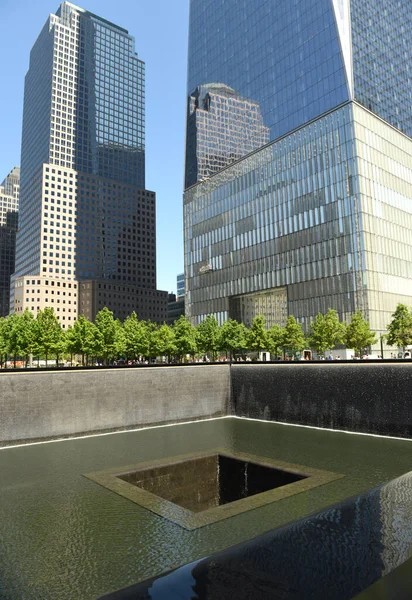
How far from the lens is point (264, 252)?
91938 millimetres

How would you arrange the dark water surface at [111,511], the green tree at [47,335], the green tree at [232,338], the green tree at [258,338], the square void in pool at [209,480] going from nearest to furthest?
1. the dark water surface at [111,511]
2. the square void in pool at [209,480]
3. the green tree at [47,335]
4. the green tree at [258,338]
5. the green tree at [232,338]

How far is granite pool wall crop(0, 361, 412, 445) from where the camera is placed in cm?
2434

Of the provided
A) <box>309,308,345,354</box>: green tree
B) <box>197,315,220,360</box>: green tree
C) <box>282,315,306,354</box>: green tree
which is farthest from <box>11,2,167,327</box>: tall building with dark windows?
<box>309,308,345,354</box>: green tree

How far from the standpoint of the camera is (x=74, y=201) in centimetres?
17838

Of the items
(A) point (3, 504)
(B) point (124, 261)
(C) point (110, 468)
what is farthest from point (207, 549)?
(B) point (124, 261)

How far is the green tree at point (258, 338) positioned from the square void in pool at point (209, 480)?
5186 cm

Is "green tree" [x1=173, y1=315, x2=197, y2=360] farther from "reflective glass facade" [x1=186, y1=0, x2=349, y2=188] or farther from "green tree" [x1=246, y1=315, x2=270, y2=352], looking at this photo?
"reflective glass facade" [x1=186, y1=0, x2=349, y2=188]

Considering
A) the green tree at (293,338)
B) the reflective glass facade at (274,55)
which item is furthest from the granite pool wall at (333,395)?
the reflective glass facade at (274,55)

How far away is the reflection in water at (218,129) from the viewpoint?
3903 inches

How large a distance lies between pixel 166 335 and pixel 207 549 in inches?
2515

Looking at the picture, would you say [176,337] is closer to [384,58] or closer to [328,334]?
[328,334]

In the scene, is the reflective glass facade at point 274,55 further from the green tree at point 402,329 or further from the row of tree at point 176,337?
the row of tree at point 176,337

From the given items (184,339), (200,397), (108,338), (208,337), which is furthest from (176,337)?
(200,397)

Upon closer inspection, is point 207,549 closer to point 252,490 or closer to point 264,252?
point 252,490
